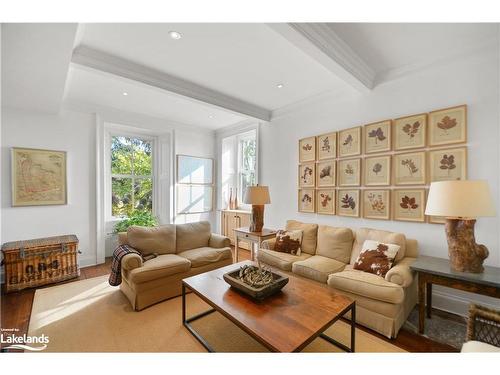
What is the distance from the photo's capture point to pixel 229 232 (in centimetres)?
498

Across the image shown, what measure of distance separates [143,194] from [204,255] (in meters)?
2.70

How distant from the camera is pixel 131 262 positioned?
2.43 meters

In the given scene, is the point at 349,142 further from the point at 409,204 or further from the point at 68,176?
the point at 68,176

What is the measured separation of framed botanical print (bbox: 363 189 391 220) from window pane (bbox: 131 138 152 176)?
4.28m

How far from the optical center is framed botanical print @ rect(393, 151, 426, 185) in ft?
8.20

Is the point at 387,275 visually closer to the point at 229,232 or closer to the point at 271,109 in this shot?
the point at 271,109

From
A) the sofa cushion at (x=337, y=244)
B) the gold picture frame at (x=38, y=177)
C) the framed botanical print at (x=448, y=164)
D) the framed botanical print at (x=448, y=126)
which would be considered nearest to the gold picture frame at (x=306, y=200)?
the sofa cushion at (x=337, y=244)

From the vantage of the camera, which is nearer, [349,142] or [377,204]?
[377,204]

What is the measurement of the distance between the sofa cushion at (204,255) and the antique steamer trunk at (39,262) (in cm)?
162

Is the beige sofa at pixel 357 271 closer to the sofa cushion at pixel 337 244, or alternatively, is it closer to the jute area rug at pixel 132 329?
the sofa cushion at pixel 337 244

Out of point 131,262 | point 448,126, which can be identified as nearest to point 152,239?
point 131,262

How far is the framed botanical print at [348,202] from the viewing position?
303 centimetres
